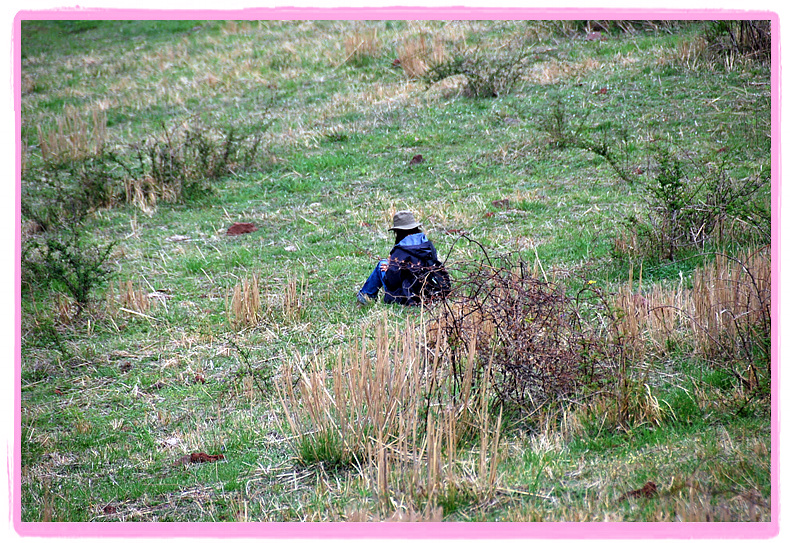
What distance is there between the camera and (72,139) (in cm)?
1178

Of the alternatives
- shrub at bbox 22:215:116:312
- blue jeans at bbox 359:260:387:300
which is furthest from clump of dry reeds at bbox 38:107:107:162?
blue jeans at bbox 359:260:387:300

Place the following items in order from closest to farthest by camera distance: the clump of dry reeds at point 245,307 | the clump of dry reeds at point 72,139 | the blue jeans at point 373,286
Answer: the clump of dry reeds at point 245,307, the blue jeans at point 373,286, the clump of dry reeds at point 72,139

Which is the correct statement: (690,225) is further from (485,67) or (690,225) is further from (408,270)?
(485,67)

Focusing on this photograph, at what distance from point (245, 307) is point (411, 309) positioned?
151 centimetres

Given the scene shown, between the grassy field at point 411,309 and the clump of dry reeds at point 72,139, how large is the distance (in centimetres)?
6

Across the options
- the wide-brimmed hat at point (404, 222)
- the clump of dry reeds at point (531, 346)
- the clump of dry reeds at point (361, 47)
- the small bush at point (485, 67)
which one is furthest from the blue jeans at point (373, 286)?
the clump of dry reeds at point (361, 47)

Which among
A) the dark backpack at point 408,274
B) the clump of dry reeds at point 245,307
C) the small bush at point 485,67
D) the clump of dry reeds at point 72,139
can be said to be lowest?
the clump of dry reeds at point 245,307

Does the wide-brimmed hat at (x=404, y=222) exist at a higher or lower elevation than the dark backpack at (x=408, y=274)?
higher

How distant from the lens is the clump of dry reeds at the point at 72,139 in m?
11.6

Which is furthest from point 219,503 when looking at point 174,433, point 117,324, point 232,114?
point 232,114

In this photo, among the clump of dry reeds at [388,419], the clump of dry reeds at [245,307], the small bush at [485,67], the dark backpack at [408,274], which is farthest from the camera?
the small bush at [485,67]

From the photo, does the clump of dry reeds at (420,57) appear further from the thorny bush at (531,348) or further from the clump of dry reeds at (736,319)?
the thorny bush at (531,348)

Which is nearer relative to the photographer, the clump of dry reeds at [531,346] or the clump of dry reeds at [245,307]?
the clump of dry reeds at [531,346]

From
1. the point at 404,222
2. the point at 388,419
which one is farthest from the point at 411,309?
the point at 388,419
